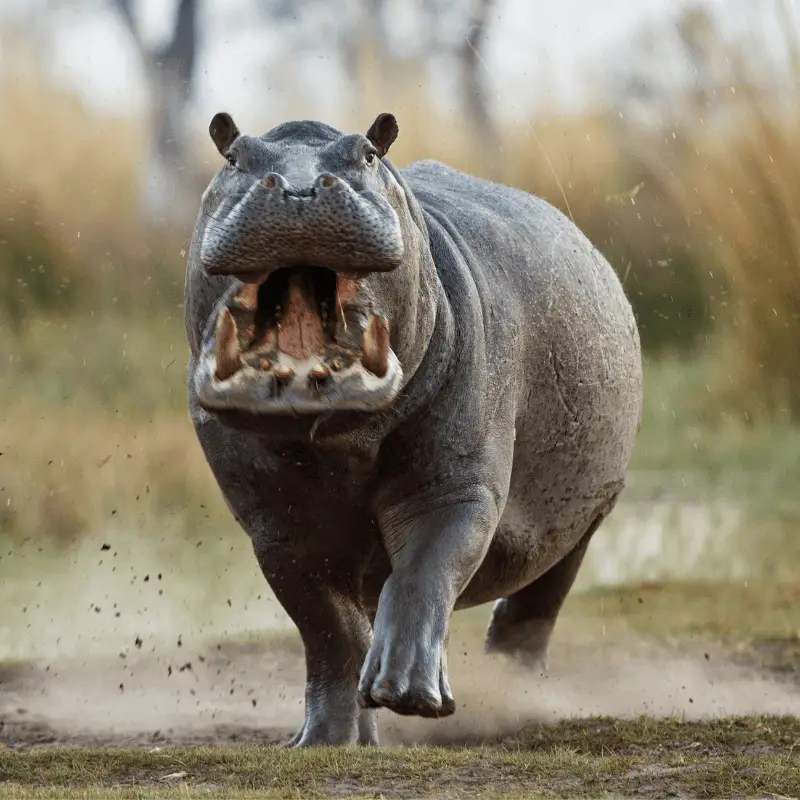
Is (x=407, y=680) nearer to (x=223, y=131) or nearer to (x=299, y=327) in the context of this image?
(x=299, y=327)

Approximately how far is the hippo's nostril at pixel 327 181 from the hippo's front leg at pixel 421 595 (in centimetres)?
121

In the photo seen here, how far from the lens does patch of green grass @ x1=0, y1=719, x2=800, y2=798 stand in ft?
16.6

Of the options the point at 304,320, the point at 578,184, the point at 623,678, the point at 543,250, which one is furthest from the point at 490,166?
the point at 304,320

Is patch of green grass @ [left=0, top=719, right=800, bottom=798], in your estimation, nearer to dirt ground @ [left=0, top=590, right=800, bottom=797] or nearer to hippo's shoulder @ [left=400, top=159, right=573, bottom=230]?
dirt ground @ [left=0, top=590, right=800, bottom=797]

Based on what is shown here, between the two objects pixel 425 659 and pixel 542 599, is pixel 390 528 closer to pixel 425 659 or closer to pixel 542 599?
pixel 425 659

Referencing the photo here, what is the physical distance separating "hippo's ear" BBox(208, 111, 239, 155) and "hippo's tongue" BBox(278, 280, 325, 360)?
1.73ft

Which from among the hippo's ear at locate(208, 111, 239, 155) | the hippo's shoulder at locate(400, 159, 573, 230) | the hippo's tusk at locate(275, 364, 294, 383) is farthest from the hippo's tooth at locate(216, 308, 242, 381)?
the hippo's shoulder at locate(400, 159, 573, 230)

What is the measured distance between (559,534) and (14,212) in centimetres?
628

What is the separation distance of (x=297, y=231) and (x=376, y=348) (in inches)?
18.7

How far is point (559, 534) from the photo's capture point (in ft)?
21.8

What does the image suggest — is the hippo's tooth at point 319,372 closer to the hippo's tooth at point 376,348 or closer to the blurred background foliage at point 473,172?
the hippo's tooth at point 376,348

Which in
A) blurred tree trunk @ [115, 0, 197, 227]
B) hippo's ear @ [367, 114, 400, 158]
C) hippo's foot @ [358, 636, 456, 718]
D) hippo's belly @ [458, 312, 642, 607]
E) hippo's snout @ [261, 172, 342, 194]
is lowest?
hippo's foot @ [358, 636, 456, 718]

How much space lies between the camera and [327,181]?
4637mm

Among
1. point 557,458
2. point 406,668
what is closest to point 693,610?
point 557,458
